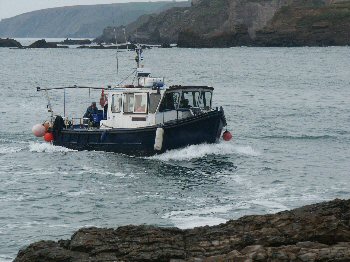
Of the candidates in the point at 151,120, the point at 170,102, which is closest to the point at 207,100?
the point at 170,102

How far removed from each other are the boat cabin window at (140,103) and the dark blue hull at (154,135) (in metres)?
1.34

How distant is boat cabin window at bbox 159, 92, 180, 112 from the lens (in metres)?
36.9

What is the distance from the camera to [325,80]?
95188 millimetres

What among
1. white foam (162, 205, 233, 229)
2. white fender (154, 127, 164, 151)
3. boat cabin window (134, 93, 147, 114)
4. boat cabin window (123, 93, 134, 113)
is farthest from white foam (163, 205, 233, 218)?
boat cabin window (123, 93, 134, 113)

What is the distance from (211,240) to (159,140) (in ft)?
66.7

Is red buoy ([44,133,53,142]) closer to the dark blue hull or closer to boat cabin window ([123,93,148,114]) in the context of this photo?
the dark blue hull

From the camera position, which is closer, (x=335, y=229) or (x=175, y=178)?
(x=335, y=229)

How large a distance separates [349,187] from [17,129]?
27.4 m

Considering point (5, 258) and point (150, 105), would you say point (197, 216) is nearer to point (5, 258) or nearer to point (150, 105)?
point (5, 258)

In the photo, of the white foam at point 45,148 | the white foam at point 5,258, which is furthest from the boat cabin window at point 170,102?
the white foam at point 5,258

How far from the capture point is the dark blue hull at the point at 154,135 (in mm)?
36094

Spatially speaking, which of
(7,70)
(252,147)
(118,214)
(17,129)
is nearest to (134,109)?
(252,147)

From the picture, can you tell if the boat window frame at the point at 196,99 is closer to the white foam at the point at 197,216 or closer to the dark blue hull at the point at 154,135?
the dark blue hull at the point at 154,135

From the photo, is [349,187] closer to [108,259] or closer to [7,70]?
[108,259]
